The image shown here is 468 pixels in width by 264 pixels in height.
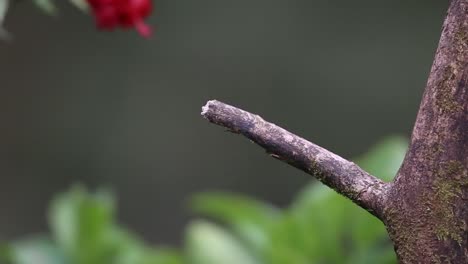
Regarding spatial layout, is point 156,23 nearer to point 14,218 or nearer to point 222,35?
point 222,35

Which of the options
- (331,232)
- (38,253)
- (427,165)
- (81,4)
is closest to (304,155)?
(427,165)

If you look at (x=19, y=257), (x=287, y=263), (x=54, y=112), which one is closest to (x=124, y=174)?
(x=54, y=112)

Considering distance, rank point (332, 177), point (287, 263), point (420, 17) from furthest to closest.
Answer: point (420, 17), point (287, 263), point (332, 177)

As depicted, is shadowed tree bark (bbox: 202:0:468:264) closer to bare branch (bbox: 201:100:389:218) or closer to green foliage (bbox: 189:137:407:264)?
bare branch (bbox: 201:100:389:218)

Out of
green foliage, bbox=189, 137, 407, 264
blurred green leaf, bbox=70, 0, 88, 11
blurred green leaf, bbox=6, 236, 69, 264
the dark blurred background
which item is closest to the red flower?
blurred green leaf, bbox=70, 0, 88, 11

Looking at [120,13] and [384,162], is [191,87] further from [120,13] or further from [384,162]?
[120,13]
